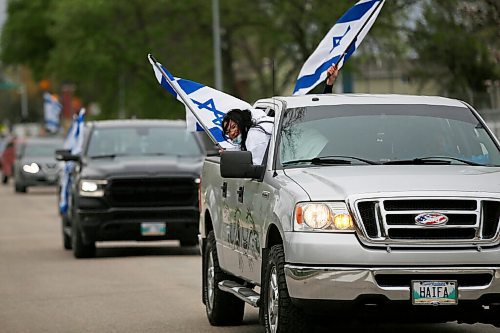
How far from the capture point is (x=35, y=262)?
2056cm

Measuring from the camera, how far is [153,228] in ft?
66.3

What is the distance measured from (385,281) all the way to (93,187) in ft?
36.3

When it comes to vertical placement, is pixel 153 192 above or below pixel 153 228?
above

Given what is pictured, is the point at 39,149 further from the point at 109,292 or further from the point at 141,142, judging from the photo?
the point at 109,292

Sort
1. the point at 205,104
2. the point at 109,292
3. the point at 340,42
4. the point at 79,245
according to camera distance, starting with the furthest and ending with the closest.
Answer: the point at 79,245 → the point at 109,292 → the point at 340,42 → the point at 205,104

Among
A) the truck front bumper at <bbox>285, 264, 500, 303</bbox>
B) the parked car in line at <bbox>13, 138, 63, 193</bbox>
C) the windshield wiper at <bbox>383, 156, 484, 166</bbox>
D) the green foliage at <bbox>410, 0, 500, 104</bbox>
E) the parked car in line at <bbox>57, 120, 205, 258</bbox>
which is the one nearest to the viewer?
the truck front bumper at <bbox>285, 264, 500, 303</bbox>

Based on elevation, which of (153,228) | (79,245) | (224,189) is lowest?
(79,245)

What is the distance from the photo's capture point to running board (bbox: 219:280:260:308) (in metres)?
10.9

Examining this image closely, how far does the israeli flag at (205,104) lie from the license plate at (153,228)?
603 centimetres

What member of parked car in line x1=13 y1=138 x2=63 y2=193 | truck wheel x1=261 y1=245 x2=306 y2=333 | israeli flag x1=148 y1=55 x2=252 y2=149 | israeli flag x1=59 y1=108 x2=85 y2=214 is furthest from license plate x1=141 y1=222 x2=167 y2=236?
parked car in line x1=13 y1=138 x2=63 y2=193

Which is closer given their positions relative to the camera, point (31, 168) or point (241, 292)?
point (241, 292)

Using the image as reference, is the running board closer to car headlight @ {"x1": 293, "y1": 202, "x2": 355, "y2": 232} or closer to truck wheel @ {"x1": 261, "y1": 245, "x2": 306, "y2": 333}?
truck wheel @ {"x1": 261, "y1": 245, "x2": 306, "y2": 333}

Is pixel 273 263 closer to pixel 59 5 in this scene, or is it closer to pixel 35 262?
pixel 35 262

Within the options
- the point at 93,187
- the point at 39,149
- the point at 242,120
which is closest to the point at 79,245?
the point at 93,187
